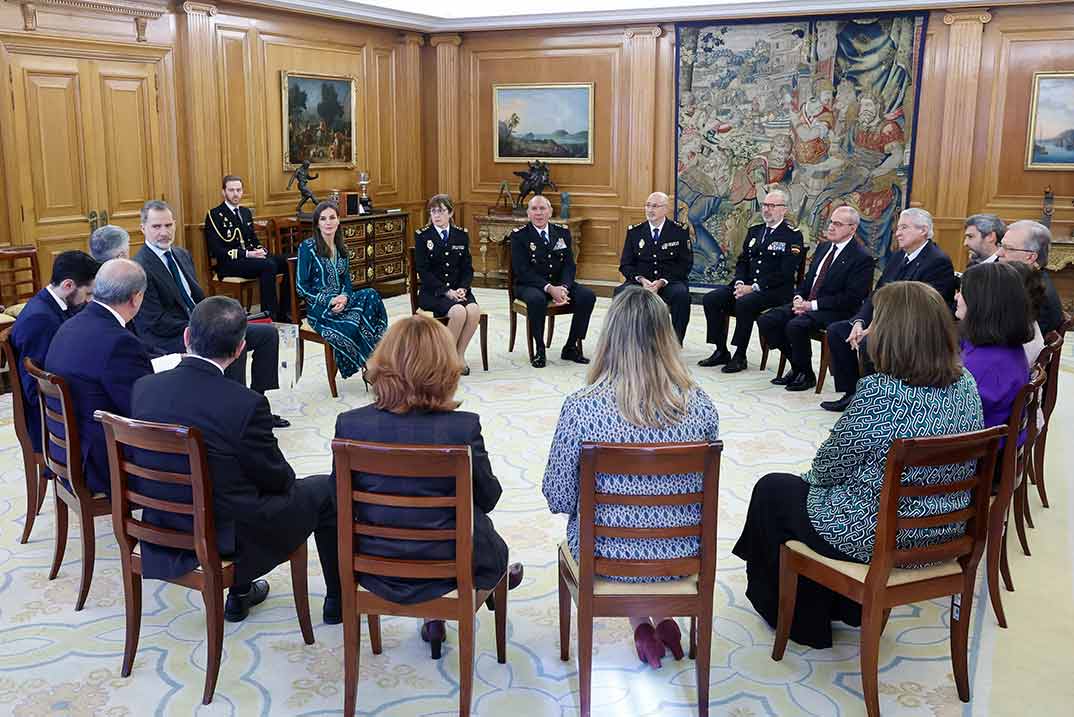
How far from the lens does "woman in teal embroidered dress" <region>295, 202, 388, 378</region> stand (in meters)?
6.77

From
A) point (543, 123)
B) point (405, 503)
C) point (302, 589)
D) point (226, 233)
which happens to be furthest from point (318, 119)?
point (405, 503)

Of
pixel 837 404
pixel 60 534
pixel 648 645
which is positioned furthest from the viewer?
pixel 837 404

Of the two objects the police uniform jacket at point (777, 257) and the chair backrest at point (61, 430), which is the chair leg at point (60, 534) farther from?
the police uniform jacket at point (777, 257)

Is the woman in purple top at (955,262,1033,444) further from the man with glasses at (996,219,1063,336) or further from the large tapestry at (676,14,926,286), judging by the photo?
the large tapestry at (676,14,926,286)

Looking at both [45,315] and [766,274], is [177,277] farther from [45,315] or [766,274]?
[766,274]

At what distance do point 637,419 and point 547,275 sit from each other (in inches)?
200

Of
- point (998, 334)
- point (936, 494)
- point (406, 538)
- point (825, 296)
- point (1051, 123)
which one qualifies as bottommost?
point (406, 538)

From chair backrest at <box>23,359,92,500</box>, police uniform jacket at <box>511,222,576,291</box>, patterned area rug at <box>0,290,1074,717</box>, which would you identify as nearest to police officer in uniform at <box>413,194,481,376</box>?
police uniform jacket at <box>511,222,576,291</box>

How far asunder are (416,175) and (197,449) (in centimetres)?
905

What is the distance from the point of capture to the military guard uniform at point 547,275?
306 inches

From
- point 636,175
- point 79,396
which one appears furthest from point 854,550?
point 636,175

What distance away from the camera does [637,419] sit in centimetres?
300

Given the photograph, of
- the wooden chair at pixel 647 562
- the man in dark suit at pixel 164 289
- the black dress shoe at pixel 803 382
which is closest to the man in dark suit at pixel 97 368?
the man in dark suit at pixel 164 289

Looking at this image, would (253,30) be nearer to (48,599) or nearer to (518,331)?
(518,331)
